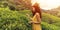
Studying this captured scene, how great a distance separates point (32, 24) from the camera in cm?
449

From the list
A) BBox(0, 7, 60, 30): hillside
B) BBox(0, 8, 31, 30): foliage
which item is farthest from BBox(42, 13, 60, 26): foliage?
BBox(0, 8, 31, 30): foliage

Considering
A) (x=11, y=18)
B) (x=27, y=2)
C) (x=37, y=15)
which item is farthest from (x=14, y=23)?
(x=27, y=2)

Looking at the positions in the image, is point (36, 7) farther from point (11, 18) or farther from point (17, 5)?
point (17, 5)

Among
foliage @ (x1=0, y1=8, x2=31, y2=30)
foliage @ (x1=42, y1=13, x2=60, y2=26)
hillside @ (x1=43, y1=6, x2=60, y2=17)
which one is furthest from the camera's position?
hillside @ (x1=43, y1=6, x2=60, y2=17)

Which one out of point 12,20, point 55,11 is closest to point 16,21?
point 12,20

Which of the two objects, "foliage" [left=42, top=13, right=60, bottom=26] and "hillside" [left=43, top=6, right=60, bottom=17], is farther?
"hillside" [left=43, top=6, right=60, bottom=17]

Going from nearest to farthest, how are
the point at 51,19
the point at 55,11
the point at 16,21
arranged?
the point at 16,21 < the point at 51,19 < the point at 55,11

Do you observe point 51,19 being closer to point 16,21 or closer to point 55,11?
point 55,11

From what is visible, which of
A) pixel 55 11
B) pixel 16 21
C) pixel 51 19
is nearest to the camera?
pixel 16 21

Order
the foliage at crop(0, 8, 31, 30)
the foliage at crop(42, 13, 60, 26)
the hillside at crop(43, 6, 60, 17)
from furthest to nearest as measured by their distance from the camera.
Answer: the hillside at crop(43, 6, 60, 17) → the foliage at crop(42, 13, 60, 26) → the foliage at crop(0, 8, 31, 30)

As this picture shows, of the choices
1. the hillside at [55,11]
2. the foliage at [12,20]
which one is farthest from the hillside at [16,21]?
the hillside at [55,11]

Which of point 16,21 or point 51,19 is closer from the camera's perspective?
point 16,21

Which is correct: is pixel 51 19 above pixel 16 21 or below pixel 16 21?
below

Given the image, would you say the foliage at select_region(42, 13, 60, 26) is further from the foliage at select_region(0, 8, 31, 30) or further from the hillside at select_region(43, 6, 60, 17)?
the foliage at select_region(0, 8, 31, 30)
